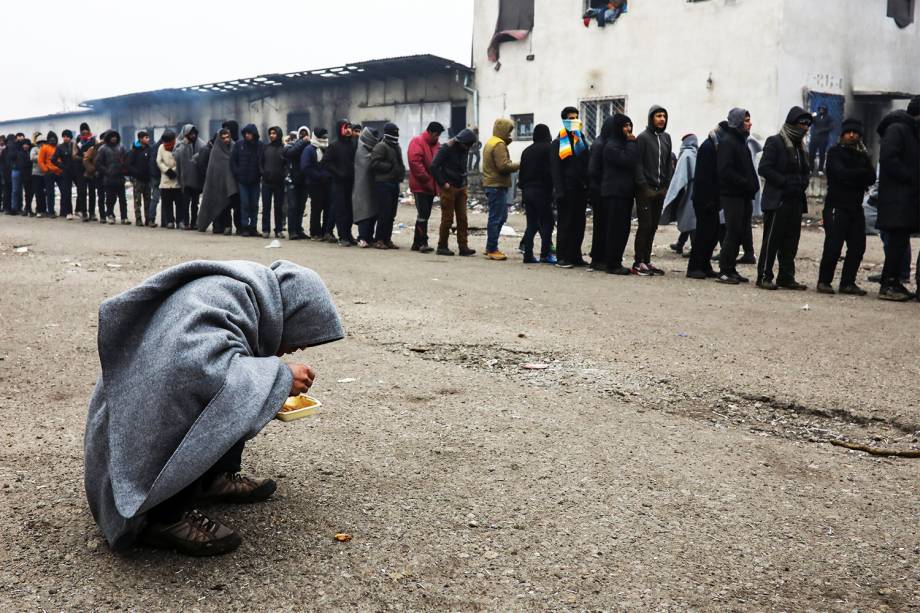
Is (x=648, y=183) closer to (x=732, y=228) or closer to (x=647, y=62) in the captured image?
(x=732, y=228)

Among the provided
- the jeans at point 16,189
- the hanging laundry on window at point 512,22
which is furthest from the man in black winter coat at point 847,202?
the jeans at point 16,189

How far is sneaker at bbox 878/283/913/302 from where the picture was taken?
803 cm

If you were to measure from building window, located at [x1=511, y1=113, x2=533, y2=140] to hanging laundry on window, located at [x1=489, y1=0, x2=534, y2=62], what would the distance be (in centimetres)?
175

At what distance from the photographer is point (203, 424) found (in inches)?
93.7

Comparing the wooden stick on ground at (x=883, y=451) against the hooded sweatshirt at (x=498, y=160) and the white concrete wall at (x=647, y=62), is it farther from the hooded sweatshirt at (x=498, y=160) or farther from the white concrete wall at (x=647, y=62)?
the white concrete wall at (x=647, y=62)

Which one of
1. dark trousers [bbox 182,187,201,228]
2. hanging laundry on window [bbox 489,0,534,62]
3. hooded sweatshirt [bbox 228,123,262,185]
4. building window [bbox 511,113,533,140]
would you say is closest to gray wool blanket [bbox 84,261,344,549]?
hooded sweatshirt [bbox 228,123,262,185]

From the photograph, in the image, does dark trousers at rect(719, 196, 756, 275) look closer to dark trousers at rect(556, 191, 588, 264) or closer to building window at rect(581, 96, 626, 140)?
dark trousers at rect(556, 191, 588, 264)

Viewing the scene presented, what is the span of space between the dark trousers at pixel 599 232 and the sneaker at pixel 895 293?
3125 millimetres

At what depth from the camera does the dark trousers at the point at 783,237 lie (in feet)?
28.3

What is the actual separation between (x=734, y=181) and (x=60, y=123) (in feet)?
133

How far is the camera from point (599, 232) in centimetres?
1025

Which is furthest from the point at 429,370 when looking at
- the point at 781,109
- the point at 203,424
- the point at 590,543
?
the point at 781,109

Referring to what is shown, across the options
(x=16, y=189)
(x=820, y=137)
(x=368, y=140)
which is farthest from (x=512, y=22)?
(x=16, y=189)

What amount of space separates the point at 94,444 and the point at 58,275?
718 cm
